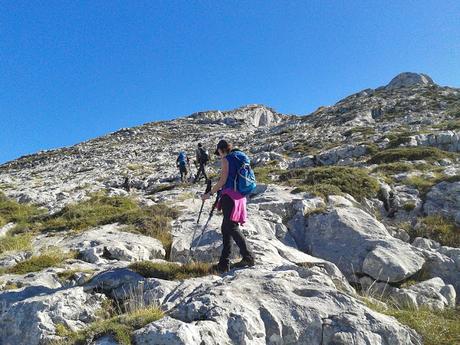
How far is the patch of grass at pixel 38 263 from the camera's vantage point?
28.9ft

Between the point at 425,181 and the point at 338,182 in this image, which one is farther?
the point at 425,181

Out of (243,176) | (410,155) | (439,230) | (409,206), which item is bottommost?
(439,230)

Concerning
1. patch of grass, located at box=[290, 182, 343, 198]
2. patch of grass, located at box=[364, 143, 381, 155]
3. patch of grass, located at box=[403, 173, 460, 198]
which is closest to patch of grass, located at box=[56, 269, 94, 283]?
patch of grass, located at box=[290, 182, 343, 198]

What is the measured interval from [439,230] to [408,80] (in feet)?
264

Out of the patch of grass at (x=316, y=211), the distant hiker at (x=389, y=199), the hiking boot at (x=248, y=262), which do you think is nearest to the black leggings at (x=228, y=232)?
the hiking boot at (x=248, y=262)

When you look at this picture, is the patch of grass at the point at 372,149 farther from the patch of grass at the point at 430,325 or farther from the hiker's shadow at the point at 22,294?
the hiker's shadow at the point at 22,294

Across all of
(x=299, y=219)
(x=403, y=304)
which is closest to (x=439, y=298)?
(x=403, y=304)

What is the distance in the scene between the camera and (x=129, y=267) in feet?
26.3

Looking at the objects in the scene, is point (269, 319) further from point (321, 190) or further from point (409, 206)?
point (409, 206)

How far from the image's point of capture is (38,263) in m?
9.08

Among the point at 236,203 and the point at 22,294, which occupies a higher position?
the point at 236,203

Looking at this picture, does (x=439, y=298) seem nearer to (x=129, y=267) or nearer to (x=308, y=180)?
(x=129, y=267)

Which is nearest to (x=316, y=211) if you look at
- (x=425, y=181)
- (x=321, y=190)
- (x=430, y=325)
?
(x=321, y=190)

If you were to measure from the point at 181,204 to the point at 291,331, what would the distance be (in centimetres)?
1076
